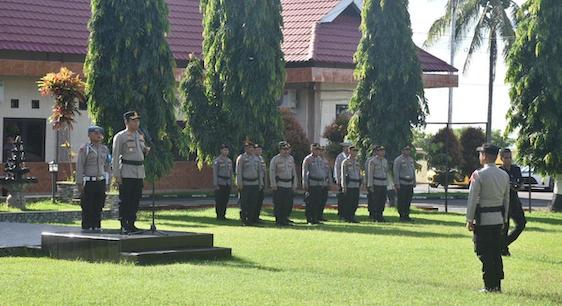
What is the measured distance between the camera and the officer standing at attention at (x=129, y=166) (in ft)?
58.5

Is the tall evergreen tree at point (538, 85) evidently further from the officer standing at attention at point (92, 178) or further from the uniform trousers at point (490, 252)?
the uniform trousers at point (490, 252)

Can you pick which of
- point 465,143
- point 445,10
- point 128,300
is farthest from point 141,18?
point 445,10

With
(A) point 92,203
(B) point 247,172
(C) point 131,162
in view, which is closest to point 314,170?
(B) point 247,172

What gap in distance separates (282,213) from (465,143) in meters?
28.9

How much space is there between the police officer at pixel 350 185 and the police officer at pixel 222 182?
2753mm

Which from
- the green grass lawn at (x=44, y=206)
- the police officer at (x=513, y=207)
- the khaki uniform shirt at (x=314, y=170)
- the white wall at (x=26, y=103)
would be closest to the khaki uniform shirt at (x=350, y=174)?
the khaki uniform shirt at (x=314, y=170)

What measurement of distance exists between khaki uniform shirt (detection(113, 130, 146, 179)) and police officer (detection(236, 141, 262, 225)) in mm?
8416

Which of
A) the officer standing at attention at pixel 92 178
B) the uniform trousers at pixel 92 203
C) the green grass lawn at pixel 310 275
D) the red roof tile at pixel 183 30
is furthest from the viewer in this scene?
the red roof tile at pixel 183 30

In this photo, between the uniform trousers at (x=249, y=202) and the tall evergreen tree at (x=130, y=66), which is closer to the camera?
the uniform trousers at (x=249, y=202)

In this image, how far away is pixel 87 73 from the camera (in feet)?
98.3

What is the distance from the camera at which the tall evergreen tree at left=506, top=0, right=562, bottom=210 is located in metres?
33.0

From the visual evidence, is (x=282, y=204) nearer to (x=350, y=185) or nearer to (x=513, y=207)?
(x=350, y=185)

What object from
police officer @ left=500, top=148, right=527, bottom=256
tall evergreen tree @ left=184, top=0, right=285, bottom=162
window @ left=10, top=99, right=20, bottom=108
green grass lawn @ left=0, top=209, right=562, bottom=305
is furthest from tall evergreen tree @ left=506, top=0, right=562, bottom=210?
window @ left=10, top=99, right=20, bottom=108

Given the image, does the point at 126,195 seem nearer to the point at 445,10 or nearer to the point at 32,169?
the point at 32,169
